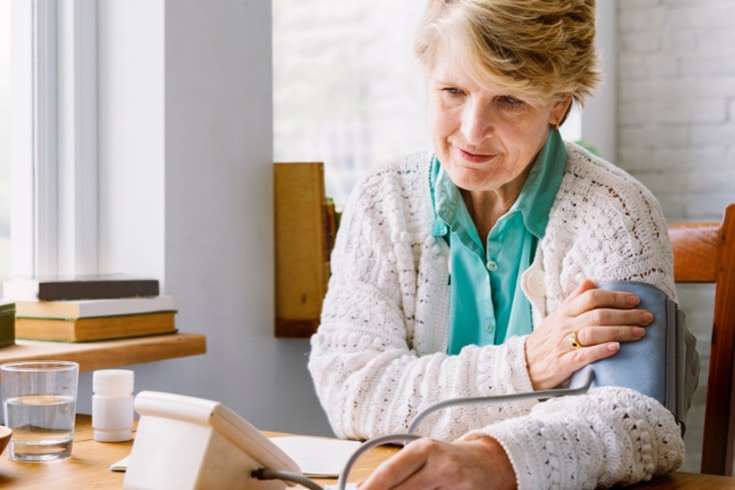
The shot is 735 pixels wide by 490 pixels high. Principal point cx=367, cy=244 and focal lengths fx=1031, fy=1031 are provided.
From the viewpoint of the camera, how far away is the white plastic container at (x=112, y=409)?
4.39ft

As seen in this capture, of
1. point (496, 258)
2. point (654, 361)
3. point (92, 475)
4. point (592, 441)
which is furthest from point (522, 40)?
point (92, 475)

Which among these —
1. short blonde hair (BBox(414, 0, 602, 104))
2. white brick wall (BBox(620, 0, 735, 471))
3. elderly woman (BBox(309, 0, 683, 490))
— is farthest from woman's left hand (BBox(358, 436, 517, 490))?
white brick wall (BBox(620, 0, 735, 471))

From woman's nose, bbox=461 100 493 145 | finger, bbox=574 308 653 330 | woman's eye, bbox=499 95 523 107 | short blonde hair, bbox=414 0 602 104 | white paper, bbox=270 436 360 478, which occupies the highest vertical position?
short blonde hair, bbox=414 0 602 104

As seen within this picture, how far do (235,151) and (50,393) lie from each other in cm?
89

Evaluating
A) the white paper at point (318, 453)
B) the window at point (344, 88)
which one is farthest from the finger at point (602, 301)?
the window at point (344, 88)

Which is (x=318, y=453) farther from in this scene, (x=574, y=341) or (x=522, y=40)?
(x=522, y=40)

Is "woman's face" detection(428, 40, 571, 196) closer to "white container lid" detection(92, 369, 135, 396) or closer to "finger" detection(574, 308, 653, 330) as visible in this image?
"finger" detection(574, 308, 653, 330)

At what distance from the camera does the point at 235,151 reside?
2045 millimetres

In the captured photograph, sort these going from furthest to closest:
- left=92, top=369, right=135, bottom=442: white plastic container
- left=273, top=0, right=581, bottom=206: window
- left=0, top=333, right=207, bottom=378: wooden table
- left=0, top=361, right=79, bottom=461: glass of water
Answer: left=273, top=0, right=581, bottom=206: window < left=0, top=333, right=207, bottom=378: wooden table < left=92, top=369, right=135, bottom=442: white plastic container < left=0, top=361, right=79, bottom=461: glass of water

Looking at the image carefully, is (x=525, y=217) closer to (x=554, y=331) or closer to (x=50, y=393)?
(x=554, y=331)

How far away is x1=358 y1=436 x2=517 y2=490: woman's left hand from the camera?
97 centimetres

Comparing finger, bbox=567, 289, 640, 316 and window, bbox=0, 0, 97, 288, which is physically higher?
window, bbox=0, 0, 97, 288

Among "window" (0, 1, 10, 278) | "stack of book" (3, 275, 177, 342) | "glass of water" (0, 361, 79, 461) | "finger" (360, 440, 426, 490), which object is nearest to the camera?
"finger" (360, 440, 426, 490)

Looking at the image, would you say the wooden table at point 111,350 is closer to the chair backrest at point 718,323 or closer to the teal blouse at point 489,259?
the teal blouse at point 489,259
